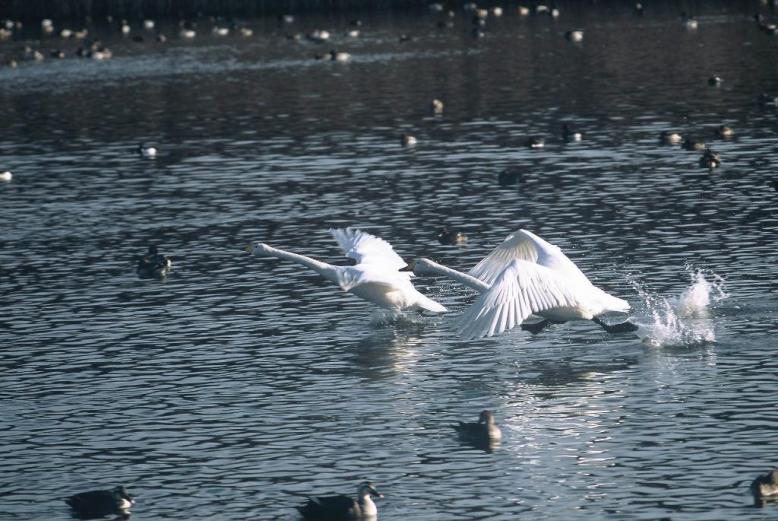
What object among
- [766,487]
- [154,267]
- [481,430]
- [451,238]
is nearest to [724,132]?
[451,238]

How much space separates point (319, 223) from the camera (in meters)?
34.4

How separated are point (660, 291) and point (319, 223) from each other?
10372 millimetres

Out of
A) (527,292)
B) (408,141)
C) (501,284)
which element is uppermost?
(501,284)

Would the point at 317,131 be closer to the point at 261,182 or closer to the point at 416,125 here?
the point at 416,125

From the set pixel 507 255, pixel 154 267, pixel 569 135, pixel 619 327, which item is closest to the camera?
pixel 619 327

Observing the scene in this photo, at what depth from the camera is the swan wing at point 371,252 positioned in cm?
2562

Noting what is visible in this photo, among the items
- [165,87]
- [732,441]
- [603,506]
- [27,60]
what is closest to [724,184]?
[732,441]

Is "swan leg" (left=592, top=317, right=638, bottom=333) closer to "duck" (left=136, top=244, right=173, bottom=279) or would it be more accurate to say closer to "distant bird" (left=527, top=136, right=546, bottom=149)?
"duck" (left=136, top=244, right=173, bottom=279)

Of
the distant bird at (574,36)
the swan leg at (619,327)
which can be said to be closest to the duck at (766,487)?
the swan leg at (619,327)

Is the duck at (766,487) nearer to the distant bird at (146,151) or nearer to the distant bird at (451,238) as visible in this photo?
the distant bird at (451,238)

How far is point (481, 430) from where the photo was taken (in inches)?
739

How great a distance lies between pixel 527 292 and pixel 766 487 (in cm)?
606

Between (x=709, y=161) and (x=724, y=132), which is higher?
(x=724, y=132)

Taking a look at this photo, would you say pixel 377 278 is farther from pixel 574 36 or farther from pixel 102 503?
pixel 574 36
